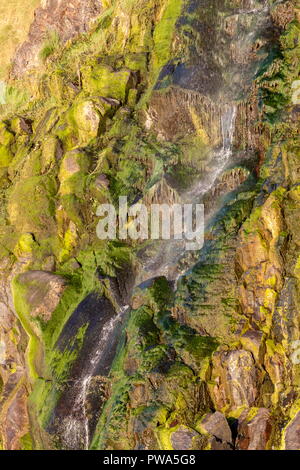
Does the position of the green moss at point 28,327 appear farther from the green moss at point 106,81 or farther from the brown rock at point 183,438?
the green moss at point 106,81

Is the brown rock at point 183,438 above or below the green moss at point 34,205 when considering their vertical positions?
below

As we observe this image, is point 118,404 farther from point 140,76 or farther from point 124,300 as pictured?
point 140,76

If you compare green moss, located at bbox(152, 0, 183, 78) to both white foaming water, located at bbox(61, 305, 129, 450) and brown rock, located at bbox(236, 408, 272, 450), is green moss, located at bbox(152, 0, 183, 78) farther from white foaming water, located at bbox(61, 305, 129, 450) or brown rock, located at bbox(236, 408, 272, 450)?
brown rock, located at bbox(236, 408, 272, 450)

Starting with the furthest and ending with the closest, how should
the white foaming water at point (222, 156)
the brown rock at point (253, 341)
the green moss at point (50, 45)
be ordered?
the green moss at point (50, 45) < the white foaming water at point (222, 156) < the brown rock at point (253, 341)

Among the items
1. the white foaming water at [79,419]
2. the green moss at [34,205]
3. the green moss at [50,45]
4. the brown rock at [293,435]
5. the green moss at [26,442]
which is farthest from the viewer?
the green moss at [50,45]

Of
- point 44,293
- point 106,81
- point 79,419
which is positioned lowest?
point 79,419

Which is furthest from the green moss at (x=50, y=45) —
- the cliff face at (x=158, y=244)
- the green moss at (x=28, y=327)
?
the green moss at (x=28, y=327)

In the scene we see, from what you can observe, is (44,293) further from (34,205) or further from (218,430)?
(218,430)

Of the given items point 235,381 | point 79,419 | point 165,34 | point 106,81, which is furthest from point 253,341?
point 165,34

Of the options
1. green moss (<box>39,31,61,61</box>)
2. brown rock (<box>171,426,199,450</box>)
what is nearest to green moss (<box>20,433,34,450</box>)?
brown rock (<box>171,426,199,450</box>)
